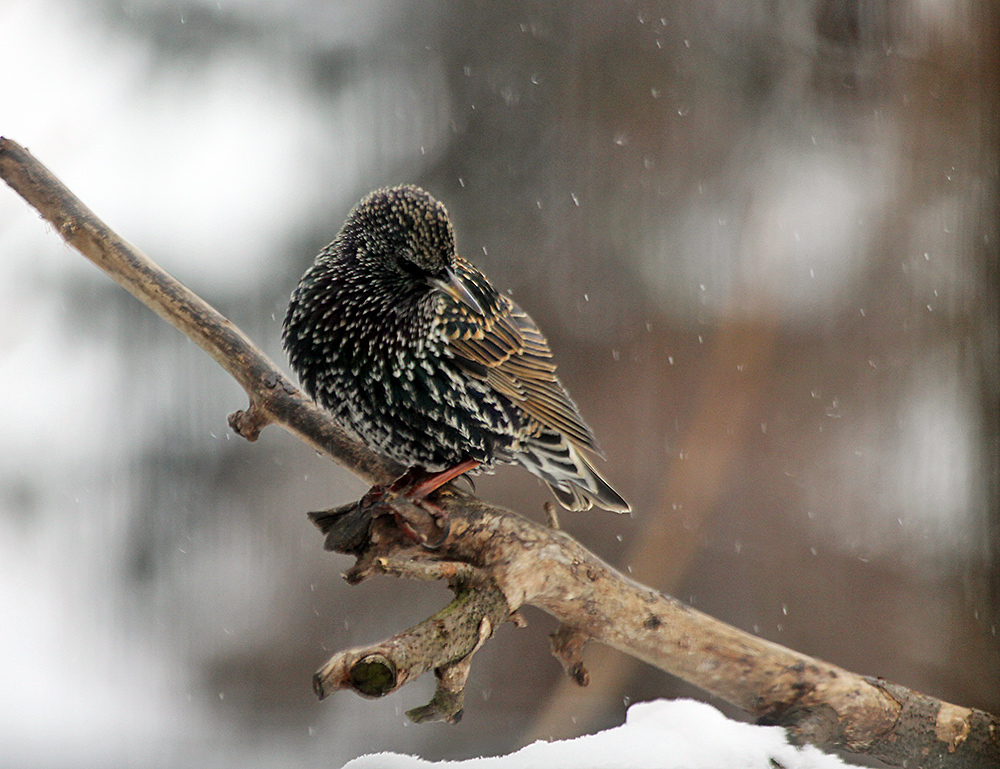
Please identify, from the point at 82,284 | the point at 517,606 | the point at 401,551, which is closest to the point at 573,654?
Answer: the point at 517,606

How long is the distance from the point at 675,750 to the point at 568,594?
0.89ft

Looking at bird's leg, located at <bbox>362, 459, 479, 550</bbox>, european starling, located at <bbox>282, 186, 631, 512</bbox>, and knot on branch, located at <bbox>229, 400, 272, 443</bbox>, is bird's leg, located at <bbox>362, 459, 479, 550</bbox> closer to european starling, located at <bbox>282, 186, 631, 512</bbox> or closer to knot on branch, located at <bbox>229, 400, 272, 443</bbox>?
european starling, located at <bbox>282, 186, 631, 512</bbox>

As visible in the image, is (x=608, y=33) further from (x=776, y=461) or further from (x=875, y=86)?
(x=776, y=461)

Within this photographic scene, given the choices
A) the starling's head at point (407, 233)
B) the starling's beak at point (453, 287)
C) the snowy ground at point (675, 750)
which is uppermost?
the starling's head at point (407, 233)

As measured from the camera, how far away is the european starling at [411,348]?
1253mm

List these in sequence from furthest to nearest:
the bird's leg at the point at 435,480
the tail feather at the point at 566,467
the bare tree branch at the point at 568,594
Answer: the tail feather at the point at 566,467 → the bird's leg at the point at 435,480 → the bare tree branch at the point at 568,594

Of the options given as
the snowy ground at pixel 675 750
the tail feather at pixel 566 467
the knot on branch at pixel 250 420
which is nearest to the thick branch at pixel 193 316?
the knot on branch at pixel 250 420

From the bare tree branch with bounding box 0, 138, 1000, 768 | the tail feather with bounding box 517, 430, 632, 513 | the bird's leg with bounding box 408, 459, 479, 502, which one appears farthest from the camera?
the tail feather with bounding box 517, 430, 632, 513

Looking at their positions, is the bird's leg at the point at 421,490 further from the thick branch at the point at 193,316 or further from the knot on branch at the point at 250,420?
the knot on branch at the point at 250,420

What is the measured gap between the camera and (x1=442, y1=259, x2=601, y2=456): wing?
133 cm

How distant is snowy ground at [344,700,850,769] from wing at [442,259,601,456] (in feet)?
1.38

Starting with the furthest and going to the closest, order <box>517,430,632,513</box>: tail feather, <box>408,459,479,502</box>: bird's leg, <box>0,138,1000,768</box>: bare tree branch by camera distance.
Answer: <box>517,430,632,513</box>: tail feather < <box>408,459,479,502</box>: bird's leg < <box>0,138,1000,768</box>: bare tree branch

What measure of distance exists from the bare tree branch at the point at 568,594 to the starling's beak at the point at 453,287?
284 millimetres

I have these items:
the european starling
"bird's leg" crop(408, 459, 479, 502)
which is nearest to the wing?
the european starling
